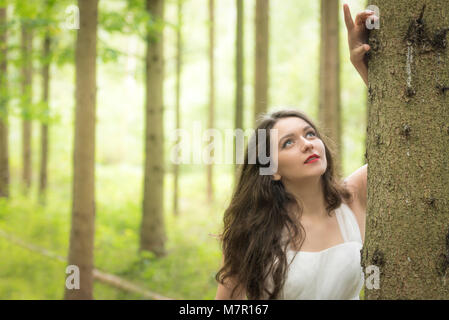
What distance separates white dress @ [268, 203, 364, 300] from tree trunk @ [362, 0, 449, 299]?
19.2 inches

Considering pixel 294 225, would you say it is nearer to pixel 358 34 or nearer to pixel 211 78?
pixel 358 34

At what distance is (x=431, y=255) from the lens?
1635mm

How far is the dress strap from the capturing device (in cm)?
232

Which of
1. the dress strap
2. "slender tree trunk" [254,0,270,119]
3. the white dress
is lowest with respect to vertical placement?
the white dress

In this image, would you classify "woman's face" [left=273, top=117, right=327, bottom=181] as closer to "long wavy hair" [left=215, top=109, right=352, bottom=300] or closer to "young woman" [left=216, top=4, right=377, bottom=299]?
"young woman" [left=216, top=4, right=377, bottom=299]

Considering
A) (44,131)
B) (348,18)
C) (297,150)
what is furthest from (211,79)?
(348,18)

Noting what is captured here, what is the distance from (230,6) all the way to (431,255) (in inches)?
738

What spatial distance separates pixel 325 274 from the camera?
7.21ft

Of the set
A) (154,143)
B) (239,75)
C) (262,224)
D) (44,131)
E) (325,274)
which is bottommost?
(325,274)

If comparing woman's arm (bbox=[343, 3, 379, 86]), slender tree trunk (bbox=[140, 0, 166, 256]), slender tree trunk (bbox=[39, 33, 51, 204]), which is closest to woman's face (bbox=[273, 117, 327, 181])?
woman's arm (bbox=[343, 3, 379, 86])

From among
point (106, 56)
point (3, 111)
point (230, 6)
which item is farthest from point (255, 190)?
point (230, 6)

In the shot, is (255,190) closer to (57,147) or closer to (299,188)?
(299,188)

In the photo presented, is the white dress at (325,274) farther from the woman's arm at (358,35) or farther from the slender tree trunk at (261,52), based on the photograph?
the slender tree trunk at (261,52)

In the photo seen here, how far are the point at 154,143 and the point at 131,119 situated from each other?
52.0ft
